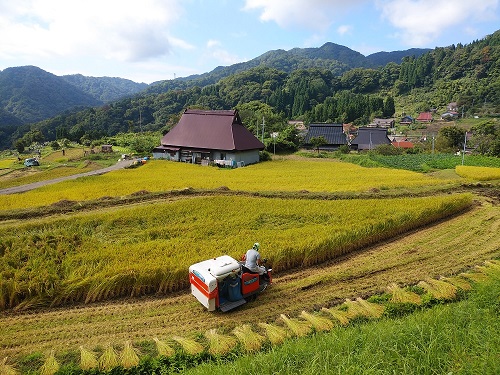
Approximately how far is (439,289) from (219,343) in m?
5.61

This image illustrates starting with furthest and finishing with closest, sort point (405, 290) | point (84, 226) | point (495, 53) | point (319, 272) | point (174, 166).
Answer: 1. point (495, 53)
2. point (174, 166)
3. point (84, 226)
4. point (319, 272)
5. point (405, 290)

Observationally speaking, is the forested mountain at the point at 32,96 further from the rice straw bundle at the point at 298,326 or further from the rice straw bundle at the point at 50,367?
the rice straw bundle at the point at 298,326

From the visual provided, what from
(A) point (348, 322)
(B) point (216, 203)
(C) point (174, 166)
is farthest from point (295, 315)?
(C) point (174, 166)

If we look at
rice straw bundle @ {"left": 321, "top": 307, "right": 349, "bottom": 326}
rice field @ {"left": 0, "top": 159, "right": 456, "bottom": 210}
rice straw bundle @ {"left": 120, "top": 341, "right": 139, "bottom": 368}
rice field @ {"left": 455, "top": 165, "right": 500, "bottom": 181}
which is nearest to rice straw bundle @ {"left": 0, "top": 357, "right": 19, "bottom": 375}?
rice straw bundle @ {"left": 120, "top": 341, "right": 139, "bottom": 368}

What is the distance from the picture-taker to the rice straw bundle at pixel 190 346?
239 inches

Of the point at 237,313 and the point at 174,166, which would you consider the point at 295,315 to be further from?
the point at 174,166

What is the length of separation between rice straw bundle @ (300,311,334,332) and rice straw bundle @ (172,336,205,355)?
7.74 feet

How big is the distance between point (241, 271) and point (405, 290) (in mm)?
4261

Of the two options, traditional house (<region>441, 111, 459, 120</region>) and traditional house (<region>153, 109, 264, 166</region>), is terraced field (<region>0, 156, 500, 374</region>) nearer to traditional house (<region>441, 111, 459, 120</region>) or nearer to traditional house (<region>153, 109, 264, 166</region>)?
traditional house (<region>153, 109, 264, 166</region>)

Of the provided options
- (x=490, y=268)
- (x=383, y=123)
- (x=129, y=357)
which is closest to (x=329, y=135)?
(x=383, y=123)

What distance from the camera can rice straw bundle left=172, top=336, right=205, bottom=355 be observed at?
6070mm

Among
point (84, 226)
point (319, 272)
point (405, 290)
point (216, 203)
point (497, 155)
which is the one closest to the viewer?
point (405, 290)

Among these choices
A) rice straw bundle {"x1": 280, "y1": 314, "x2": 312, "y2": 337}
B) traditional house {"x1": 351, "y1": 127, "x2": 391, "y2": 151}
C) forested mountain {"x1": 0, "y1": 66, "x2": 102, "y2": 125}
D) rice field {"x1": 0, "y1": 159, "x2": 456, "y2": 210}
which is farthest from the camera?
forested mountain {"x1": 0, "y1": 66, "x2": 102, "y2": 125}

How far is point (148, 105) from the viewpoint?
99.8 metres
